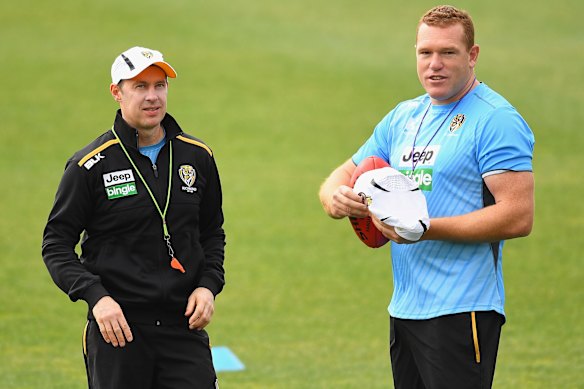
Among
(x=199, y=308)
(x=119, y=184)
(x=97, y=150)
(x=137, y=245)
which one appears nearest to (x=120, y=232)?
(x=137, y=245)

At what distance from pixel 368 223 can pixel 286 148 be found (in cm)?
1497

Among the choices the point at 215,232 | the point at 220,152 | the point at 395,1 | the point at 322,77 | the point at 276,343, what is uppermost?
the point at 395,1

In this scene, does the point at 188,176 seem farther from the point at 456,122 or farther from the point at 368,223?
the point at 456,122

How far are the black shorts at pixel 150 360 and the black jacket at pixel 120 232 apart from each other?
10cm

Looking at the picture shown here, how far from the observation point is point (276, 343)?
1041 centimetres

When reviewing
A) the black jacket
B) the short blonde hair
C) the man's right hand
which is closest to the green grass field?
the black jacket

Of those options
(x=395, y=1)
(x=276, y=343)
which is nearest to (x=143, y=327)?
(x=276, y=343)

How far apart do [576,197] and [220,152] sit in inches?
270

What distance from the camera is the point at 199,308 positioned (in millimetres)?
5023

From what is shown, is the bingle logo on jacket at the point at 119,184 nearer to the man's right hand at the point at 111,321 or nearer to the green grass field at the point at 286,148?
the man's right hand at the point at 111,321

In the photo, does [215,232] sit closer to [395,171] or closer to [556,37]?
[395,171]

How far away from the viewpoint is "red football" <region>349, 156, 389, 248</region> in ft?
16.1

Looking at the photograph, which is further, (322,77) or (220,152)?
(322,77)

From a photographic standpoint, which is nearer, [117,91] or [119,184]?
[119,184]
